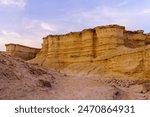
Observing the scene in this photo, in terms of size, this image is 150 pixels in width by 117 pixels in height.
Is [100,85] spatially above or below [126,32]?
below

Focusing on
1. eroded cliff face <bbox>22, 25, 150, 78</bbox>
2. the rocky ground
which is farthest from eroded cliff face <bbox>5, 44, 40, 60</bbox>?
the rocky ground

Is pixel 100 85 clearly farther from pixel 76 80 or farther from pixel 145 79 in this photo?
pixel 145 79

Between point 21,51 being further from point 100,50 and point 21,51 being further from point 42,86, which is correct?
point 42,86

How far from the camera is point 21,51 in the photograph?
44469mm

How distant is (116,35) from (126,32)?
2.60m

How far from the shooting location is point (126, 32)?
32469 mm

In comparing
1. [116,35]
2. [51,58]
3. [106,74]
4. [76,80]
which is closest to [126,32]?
[116,35]

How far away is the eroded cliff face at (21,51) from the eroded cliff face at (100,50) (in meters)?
5.47

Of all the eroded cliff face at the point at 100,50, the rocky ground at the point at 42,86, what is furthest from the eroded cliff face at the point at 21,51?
the rocky ground at the point at 42,86

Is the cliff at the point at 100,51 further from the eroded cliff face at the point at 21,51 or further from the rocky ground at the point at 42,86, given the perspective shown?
the rocky ground at the point at 42,86

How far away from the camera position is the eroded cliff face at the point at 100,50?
23898mm

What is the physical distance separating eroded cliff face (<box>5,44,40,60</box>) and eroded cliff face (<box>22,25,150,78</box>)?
5.47m

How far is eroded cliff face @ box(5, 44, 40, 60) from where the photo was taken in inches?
1699

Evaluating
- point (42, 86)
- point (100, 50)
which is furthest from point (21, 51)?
point (42, 86)
